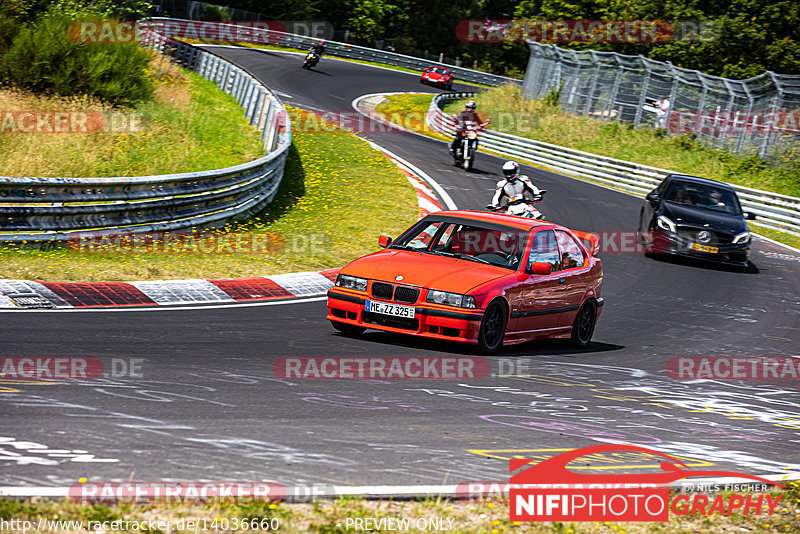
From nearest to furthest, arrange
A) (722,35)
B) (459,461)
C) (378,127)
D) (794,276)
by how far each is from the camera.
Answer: (459,461)
(794,276)
(378,127)
(722,35)

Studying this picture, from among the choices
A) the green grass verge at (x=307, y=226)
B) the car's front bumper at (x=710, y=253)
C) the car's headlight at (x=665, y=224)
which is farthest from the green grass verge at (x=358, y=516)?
the car's headlight at (x=665, y=224)

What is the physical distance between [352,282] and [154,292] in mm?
3038

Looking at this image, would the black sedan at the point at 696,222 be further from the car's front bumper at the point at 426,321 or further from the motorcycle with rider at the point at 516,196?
the car's front bumper at the point at 426,321

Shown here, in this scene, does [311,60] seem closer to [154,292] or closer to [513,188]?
[513,188]

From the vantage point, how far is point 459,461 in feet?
19.4

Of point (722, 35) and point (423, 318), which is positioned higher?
point (722, 35)

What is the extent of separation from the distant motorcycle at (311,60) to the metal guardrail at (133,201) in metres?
32.9

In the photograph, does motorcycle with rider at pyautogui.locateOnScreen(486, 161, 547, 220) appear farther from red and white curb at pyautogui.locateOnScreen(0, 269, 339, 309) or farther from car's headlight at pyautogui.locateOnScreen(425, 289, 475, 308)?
car's headlight at pyautogui.locateOnScreen(425, 289, 475, 308)

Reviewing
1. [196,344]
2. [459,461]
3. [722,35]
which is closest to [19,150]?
[196,344]

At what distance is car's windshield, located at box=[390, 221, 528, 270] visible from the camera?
34.2ft

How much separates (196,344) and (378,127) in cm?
2832

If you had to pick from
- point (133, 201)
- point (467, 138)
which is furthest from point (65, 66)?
point (467, 138)

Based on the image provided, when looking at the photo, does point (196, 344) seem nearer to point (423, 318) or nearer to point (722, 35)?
point (423, 318)

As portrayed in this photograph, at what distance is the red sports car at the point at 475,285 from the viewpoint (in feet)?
31.0
